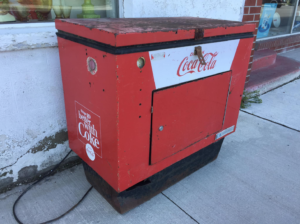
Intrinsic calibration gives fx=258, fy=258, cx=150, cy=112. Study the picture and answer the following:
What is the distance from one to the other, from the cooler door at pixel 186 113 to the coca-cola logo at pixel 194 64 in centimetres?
8

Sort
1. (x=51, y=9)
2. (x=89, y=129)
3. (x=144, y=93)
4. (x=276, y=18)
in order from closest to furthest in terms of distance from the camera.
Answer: (x=144, y=93)
(x=89, y=129)
(x=51, y=9)
(x=276, y=18)

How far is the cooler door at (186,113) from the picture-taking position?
1.60 metres

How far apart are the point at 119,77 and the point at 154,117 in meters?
0.39

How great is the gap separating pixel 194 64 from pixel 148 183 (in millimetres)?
896

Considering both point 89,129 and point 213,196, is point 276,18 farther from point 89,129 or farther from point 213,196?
point 89,129

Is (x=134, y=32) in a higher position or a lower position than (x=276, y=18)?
higher

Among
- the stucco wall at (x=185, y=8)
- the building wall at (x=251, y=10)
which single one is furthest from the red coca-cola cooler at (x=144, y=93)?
the building wall at (x=251, y=10)

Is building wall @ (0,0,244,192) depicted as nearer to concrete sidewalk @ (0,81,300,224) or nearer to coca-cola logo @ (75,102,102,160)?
concrete sidewalk @ (0,81,300,224)

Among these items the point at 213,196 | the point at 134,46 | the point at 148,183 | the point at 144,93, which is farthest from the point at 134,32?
the point at 213,196

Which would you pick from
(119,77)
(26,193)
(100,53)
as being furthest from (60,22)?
(26,193)

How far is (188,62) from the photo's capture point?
5.24 feet

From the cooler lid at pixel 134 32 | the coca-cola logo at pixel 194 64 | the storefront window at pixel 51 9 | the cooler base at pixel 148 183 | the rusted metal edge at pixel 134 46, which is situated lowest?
the cooler base at pixel 148 183

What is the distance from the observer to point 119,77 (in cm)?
129

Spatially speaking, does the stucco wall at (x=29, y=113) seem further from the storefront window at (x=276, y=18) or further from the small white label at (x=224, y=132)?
the storefront window at (x=276, y=18)
